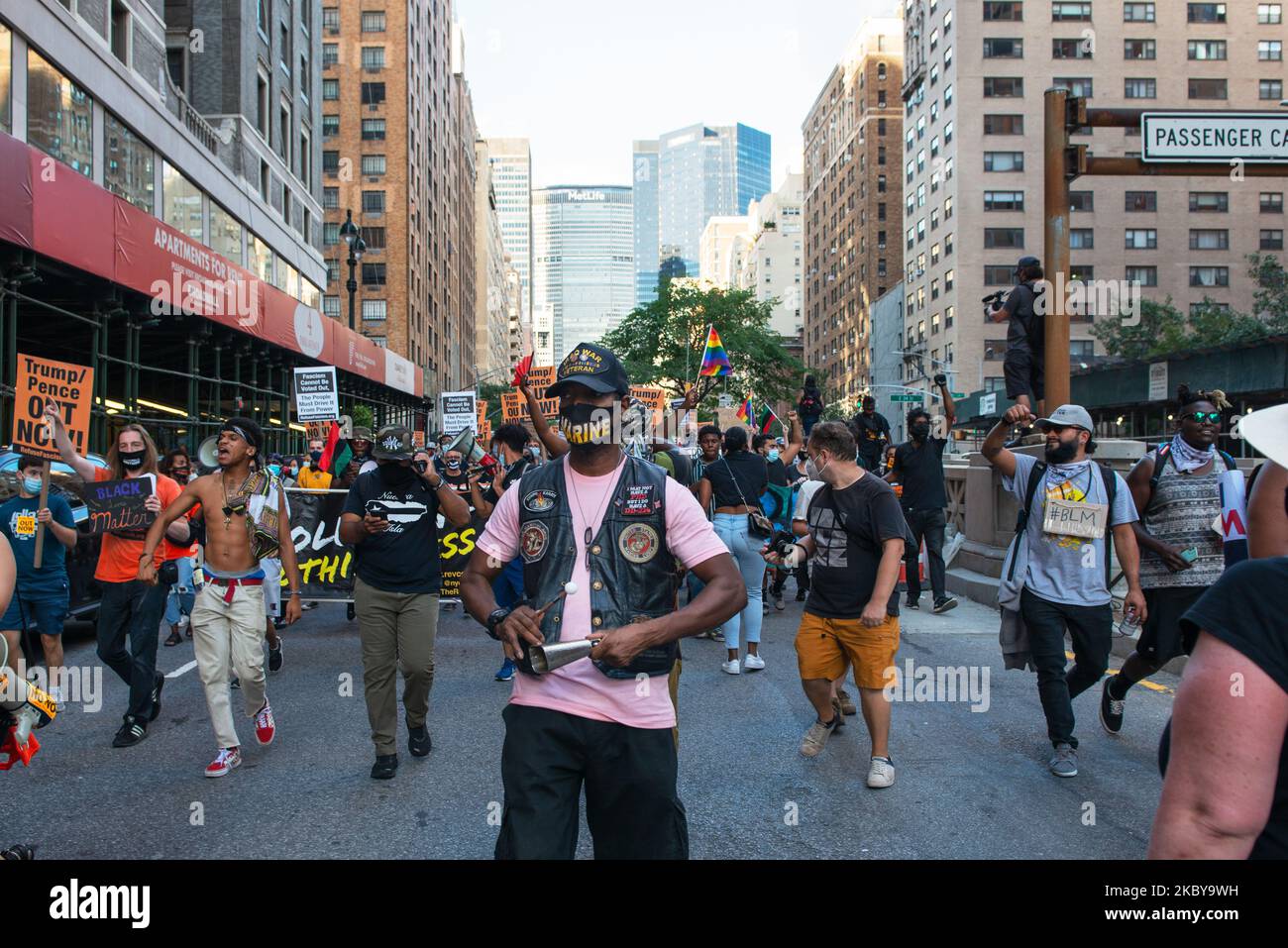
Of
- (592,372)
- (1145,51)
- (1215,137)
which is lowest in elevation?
(592,372)

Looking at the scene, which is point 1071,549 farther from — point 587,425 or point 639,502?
point 587,425

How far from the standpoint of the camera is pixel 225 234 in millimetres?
27516

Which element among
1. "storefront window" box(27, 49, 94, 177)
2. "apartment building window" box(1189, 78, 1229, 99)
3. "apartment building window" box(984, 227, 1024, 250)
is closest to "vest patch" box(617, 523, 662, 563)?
"storefront window" box(27, 49, 94, 177)

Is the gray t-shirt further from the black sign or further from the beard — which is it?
the black sign

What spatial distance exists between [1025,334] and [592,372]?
25.8 feet

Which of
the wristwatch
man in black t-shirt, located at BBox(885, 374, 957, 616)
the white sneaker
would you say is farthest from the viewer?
man in black t-shirt, located at BBox(885, 374, 957, 616)

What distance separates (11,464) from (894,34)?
105 m

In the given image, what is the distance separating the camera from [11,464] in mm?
6840

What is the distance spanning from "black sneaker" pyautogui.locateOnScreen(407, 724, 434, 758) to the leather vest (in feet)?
10.3

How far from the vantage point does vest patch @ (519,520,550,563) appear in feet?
9.42

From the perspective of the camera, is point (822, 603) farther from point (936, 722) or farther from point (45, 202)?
point (45, 202)

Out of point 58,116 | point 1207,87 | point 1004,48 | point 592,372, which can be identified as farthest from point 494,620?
point 1207,87

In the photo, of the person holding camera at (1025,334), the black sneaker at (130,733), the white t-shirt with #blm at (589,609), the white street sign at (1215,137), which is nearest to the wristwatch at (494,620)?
the white t-shirt with #blm at (589,609)

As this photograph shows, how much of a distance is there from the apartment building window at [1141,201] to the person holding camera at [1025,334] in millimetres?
65925
